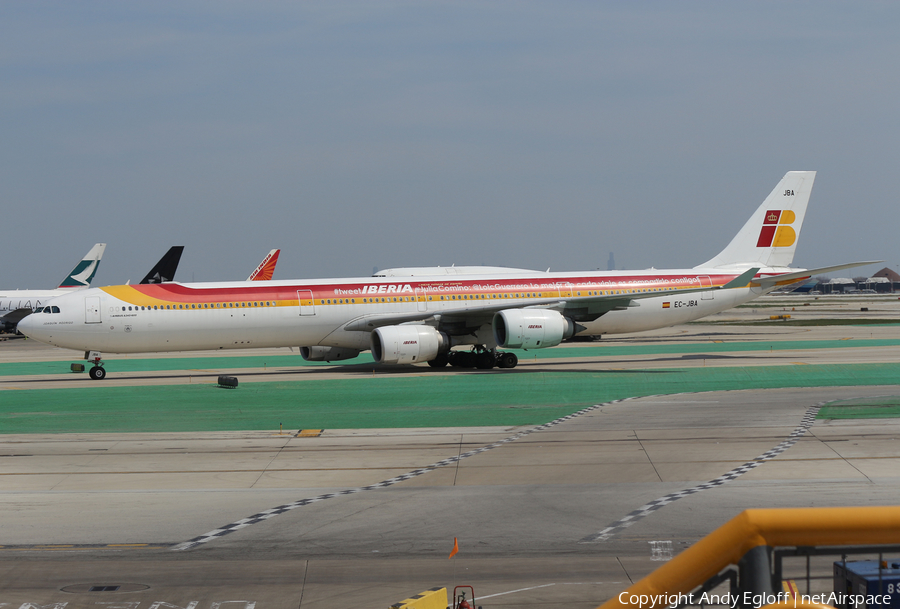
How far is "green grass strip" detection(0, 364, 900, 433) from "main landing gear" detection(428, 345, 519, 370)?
7.26 feet

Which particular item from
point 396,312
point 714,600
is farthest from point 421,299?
point 714,600

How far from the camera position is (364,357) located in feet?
147

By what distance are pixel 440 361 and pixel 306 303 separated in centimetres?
637

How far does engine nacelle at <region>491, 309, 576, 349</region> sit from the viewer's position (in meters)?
34.2

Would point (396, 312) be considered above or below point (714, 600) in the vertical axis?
above

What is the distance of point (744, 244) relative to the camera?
4334 centimetres

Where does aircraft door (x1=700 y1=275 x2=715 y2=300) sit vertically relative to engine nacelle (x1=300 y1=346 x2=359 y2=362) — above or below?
above

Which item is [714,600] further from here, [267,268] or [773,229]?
[267,268]

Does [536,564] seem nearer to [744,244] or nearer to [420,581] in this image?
[420,581]

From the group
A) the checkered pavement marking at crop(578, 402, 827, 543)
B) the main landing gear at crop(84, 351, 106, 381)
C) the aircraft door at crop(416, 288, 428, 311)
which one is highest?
the aircraft door at crop(416, 288, 428, 311)

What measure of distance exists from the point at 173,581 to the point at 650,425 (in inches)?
533

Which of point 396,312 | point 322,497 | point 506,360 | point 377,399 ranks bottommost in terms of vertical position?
point 322,497

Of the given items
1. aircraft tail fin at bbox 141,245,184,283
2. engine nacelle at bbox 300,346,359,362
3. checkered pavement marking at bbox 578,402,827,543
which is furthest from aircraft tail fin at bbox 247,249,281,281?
checkered pavement marking at bbox 578,402,827,543

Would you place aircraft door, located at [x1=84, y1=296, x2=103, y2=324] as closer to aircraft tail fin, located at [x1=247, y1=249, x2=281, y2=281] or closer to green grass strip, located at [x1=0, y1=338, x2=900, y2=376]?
green grass strip, located at [x1=0, y1=338, x2=900, y2=376]
